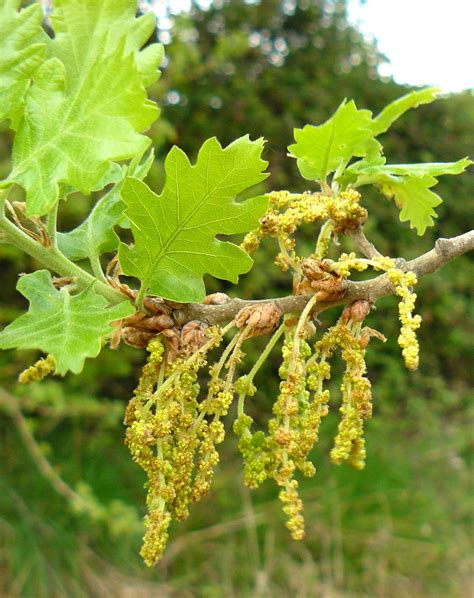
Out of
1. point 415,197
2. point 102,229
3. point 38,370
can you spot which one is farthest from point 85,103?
point 415,197

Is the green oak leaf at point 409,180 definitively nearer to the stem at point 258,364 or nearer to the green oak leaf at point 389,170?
the green oak leaf at point 389,170

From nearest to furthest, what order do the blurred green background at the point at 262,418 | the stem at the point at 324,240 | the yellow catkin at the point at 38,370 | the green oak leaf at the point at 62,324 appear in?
the green oak leaf at the point at 62,324 → the yellow catkin at the point at 38,370 → the stem at the point at 324,240 → the blurred green background at the point at 262,418

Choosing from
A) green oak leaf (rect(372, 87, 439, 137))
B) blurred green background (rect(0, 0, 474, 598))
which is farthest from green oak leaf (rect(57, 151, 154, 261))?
blurred green background (rect(0, 0, 474, 598))

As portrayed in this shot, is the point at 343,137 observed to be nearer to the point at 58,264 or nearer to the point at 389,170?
the point at 389,170

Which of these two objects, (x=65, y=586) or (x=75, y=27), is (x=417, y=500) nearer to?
(x=65, y=586)

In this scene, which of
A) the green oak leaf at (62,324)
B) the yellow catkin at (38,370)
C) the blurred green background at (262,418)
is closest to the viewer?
the green oak leaf at (62,324)

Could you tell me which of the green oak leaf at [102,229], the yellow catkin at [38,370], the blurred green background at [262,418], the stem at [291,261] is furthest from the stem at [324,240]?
the blurred green background at [262,418]
